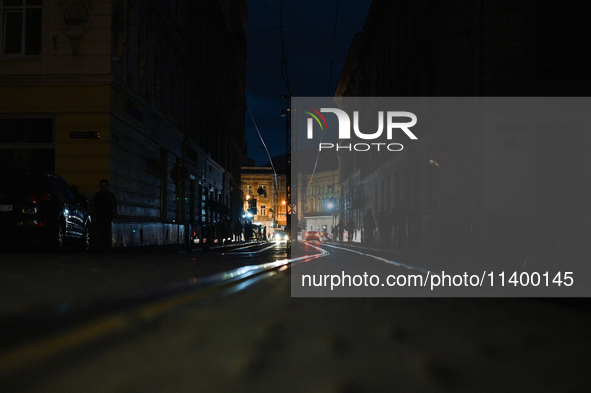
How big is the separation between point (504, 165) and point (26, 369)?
730 inches

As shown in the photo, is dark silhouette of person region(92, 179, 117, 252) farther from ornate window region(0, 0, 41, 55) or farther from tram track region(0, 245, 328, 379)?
tram track region(0, 245, 328, 379)

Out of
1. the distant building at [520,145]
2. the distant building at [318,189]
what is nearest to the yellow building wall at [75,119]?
the distant building at [520,145]

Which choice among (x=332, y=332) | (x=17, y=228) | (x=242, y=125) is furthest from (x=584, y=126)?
(x=242, y=125)

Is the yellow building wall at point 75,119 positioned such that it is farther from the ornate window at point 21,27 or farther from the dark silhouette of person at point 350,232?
the dark silhouette of person at point 350,232

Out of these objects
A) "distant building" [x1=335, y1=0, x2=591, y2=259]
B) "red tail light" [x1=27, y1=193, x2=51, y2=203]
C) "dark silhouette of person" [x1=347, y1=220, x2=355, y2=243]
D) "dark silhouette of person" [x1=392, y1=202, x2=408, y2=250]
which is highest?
"distant building" [x1=335, y1=0, x2=591, y2=259]

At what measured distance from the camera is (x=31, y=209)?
12.1 metres

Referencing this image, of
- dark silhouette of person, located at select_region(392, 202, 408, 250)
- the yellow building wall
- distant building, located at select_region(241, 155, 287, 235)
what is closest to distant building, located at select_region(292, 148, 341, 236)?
distant building, located at select_region(241, 155, 287, 235)

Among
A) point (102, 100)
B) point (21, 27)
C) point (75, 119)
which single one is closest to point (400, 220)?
point (102, 100)

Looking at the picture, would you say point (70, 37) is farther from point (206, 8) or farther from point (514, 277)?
point (206, 8)

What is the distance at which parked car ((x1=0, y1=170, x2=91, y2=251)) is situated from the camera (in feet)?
39.2

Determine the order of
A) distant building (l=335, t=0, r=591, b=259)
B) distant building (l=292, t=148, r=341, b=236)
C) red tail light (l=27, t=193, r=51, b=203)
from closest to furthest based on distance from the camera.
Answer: red tail light (l=27, t=193, r=51, b=203)
distant building (l=335, t=0, r=591, b=259)
distant building (l=292, t=148, r=341, b=236)

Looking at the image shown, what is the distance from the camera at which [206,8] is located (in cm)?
3800

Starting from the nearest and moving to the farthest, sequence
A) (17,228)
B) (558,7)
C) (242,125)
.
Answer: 1. (17,228)
2. (558,7)
3. (242,125)

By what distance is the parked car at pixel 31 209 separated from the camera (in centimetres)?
1195
